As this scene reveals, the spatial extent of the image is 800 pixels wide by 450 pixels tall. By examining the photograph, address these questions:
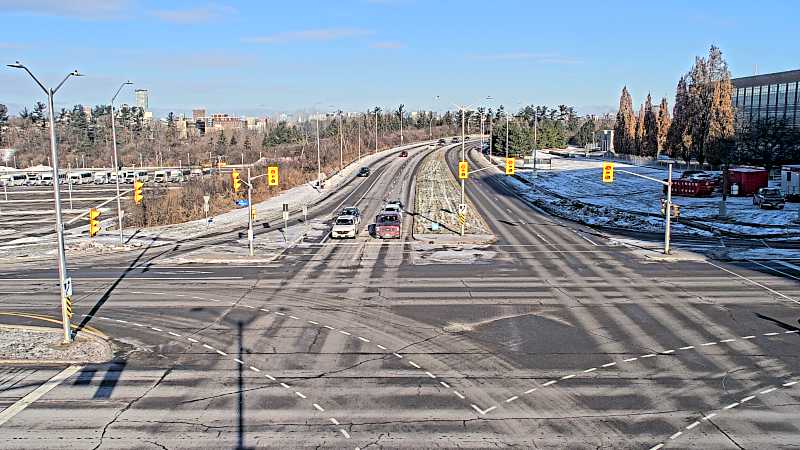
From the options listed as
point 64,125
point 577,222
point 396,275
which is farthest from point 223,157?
point 396,275

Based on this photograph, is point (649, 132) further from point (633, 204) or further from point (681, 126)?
point (633, 204)

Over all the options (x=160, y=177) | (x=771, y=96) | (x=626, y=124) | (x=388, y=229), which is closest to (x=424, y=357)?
(x=388, y=229)

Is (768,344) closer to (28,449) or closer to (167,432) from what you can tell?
(167,432)

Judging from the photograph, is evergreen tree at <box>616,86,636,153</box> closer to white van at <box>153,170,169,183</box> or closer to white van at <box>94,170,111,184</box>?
white van at <box>153,170,169,183</box>

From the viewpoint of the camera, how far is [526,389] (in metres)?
17.0

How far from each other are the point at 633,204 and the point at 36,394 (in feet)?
177

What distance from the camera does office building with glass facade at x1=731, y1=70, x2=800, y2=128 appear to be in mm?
84750

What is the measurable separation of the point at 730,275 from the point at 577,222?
21.6 metres

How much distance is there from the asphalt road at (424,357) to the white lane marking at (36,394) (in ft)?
0.85

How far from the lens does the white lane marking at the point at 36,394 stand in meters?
15.6

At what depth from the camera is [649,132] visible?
3839 inches

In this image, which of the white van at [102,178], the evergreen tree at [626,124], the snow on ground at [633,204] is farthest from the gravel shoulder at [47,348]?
the white van at [102,178]

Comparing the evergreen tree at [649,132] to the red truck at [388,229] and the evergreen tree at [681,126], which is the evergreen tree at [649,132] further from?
the red truck at [388,229]

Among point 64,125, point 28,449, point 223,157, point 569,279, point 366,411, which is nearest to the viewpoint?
point 28,449
